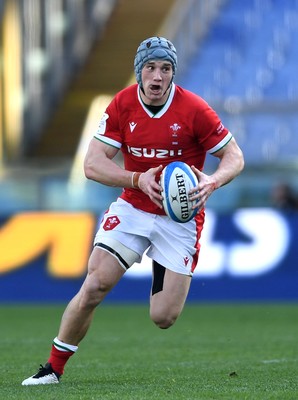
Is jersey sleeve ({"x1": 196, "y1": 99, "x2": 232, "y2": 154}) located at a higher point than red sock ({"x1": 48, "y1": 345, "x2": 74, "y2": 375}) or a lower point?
higher

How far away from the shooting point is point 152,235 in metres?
7.43

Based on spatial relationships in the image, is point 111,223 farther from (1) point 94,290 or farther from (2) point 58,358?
(2) point 58,358

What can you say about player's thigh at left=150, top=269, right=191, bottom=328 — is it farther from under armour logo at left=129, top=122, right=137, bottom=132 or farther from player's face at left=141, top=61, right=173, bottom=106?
player's face at left=141, top=61, right=173, bottom=106

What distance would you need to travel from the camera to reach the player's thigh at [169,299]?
24.1ft

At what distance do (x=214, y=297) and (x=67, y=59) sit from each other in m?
10.4

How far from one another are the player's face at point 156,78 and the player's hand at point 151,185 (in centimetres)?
45

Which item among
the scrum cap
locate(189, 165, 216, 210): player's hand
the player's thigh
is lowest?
the player's thigh

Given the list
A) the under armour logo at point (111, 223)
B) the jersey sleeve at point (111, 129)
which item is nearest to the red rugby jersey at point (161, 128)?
the jersey sleeve at point (111, 129)

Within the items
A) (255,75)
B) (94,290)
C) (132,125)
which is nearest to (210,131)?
(132,125)

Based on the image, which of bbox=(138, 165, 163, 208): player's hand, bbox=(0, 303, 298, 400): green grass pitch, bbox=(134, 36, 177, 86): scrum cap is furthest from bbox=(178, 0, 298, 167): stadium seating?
bbox=(138, 165, 163, 208): player's hand

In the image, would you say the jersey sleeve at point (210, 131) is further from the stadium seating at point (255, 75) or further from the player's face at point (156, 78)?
the stadium seating at point (255, 75)

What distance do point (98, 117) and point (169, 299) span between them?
12.8 m

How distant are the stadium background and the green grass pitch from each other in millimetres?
576

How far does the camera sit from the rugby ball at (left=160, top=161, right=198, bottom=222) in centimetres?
690
